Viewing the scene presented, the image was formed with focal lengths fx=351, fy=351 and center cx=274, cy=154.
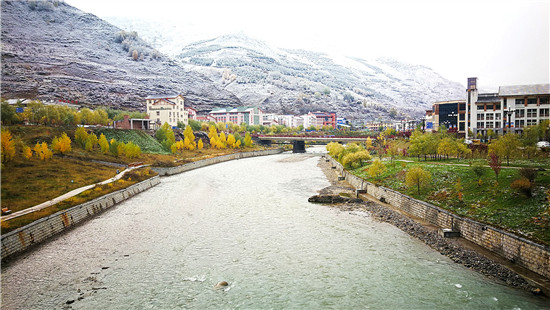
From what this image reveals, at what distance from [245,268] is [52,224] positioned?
62.0 ft

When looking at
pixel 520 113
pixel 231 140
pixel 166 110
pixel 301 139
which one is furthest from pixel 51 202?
pixel 301 139

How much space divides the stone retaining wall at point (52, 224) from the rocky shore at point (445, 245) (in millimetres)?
27170

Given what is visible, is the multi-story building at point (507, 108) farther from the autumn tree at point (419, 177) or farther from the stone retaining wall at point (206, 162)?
the stone retaining wall at point (206, 162)

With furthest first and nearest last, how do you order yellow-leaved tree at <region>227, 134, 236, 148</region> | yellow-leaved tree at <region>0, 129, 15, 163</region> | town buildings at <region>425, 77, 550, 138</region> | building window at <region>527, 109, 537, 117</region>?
yellow-leaved tree at <region>227, 134, 236, 148</region> < building window at <region>527, 109, 537, 117</region> < town buildings at <region>425, 77, 550, 138</region> < yellow-leaved tree at <region>0, 129, 15, 163</region>

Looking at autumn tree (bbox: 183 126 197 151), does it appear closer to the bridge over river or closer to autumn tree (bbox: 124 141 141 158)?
autumn tree (bbox: 124 141 141 158)

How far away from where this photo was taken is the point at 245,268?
2438 cm

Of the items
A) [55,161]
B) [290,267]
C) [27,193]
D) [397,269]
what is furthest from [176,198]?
[397,269]

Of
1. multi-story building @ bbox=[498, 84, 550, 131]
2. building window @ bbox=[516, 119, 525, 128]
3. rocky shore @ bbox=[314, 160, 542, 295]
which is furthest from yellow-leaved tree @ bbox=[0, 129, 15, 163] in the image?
building window @ bbox=[516, 119, 525, 128]

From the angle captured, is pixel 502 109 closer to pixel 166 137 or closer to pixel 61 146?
pixel 166 137

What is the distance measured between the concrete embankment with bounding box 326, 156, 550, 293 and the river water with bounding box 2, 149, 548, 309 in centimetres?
109

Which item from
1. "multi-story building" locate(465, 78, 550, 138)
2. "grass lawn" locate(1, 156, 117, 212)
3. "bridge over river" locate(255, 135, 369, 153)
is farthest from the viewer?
"bridge over river" locate(255, 135, 369, 153)

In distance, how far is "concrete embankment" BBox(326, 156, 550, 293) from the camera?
19.5m

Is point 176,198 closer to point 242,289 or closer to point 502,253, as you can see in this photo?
point 242,289

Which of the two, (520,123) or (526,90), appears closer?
(520,123)
